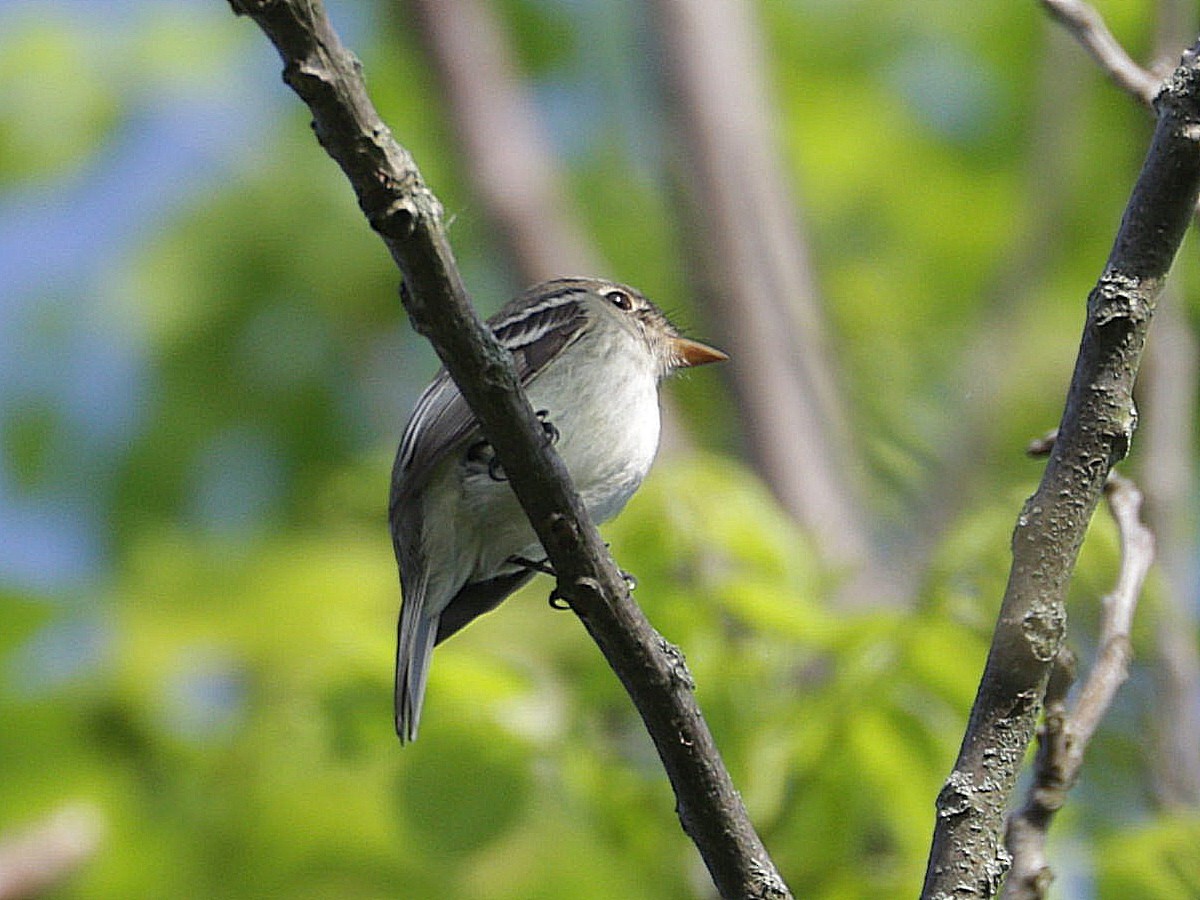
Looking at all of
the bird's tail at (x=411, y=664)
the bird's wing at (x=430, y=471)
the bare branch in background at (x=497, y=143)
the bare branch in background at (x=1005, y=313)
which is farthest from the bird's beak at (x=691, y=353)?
the bare branch in background at (x=497, y=143)

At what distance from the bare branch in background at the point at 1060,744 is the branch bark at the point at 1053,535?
24 cm

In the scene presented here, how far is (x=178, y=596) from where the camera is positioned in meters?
5.00

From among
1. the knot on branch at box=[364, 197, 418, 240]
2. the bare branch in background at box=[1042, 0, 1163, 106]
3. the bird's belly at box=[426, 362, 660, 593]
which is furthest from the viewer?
the bird's belly at box=[426, 362, 660, 593]

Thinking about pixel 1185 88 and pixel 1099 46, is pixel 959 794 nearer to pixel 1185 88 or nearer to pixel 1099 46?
pixel 1185 88

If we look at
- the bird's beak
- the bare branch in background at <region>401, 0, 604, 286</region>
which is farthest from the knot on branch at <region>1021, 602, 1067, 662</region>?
the bare branch in background at <region>401, 0, 604, 286</region>

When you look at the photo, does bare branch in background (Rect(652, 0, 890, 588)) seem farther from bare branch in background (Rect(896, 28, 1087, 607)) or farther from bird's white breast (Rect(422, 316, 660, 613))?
bird's white breast (Rect(422, 316, 660, 613))

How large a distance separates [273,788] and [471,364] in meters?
2.58

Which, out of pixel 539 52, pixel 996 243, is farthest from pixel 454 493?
pixel 539 52

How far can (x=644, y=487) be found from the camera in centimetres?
404

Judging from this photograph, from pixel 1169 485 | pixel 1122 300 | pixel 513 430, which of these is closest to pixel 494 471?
pixel 513 430

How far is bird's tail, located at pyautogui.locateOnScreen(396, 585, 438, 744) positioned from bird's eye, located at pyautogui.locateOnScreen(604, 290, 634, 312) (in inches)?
50.3

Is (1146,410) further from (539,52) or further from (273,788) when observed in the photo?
(539,52)

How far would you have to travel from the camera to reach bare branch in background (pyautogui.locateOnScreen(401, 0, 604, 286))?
5871 millimetres

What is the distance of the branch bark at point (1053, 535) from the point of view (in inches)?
81.4
